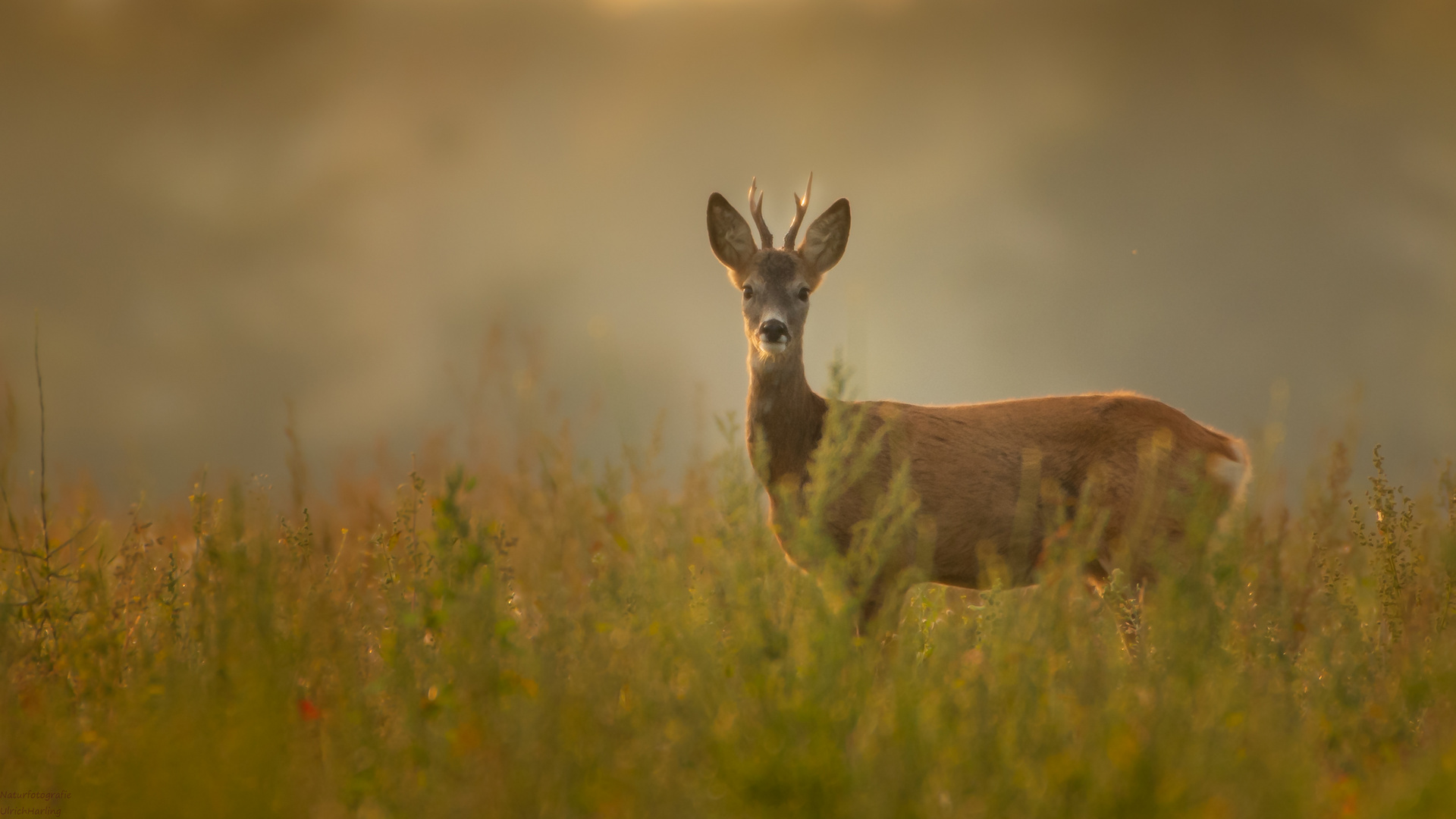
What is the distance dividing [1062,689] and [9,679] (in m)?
3.44

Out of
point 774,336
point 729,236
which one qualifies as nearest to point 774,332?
point 774,336

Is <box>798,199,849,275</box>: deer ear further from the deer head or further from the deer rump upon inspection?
the deer rump

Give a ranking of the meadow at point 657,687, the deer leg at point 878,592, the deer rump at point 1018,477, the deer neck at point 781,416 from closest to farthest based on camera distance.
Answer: the meadow at point 657,687, the deer leg at point 878,592, the deer rump at point 1018,477, the deer neck at point 781,416

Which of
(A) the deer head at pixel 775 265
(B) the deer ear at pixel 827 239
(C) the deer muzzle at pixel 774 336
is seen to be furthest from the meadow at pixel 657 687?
(B) the deer ear at pixel 827 239

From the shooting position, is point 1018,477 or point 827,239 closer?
point 1018,477

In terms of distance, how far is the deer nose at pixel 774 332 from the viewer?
5641 millimetres

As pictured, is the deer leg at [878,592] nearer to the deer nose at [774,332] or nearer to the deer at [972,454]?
the deer at [972,454]

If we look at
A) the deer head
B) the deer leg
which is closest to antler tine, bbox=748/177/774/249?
the deer head

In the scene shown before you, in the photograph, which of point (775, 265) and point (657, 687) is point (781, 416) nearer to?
point (775, 265)

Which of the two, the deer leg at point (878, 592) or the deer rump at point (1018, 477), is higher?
the deer rump at point (1018, 477)

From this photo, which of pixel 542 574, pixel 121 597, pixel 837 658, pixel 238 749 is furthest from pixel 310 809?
pixel 121 597

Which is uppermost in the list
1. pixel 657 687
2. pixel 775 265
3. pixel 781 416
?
pixel 775 265

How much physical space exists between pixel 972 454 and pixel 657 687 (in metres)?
3.72

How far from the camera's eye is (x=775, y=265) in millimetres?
6227
